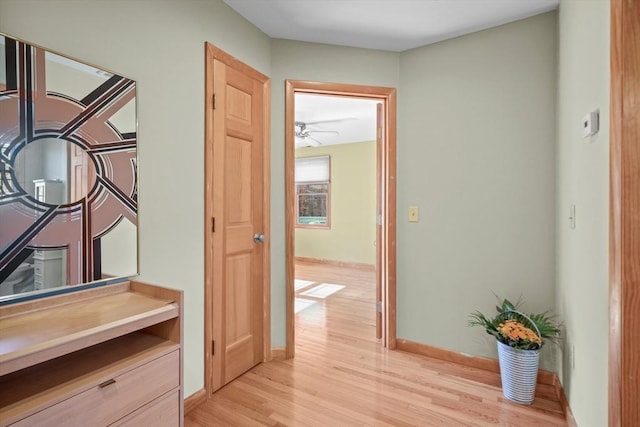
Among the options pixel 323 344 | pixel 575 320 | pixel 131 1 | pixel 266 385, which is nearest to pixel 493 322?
pixel 575 320

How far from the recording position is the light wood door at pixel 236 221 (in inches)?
80.8

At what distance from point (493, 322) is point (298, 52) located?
2.42 metres

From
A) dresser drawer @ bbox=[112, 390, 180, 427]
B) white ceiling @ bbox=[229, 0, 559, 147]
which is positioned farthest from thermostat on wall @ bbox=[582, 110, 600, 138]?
dresser drawer @ bbox=[112, 390, 180, 427]

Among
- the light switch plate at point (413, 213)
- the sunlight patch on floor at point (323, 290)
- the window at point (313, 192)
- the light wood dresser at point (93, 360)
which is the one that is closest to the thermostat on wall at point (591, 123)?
the light switch plate at point (413, 213)

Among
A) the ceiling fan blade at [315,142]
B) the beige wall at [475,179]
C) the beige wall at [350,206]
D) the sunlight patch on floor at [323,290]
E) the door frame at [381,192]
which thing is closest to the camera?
the beige wall at [475,179]

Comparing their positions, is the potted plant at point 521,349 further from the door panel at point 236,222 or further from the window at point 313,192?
the window at point 313,192

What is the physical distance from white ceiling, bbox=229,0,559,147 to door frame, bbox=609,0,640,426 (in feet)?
4.04

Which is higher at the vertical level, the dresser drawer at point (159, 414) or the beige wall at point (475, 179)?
the beige wall at point (475, 179)

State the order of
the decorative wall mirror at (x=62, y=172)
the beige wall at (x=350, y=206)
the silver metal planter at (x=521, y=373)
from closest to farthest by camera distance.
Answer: the decorative wall mirror at (x=62, y=172) → the silver metal planter at (x=521, y=373) → the beige wall at (x=350, y=206)

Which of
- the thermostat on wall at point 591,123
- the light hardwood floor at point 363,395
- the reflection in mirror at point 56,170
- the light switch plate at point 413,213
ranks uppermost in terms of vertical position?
the thermostat on wall at point 591,123

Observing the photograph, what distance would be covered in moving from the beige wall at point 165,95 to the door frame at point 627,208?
191 centimetres

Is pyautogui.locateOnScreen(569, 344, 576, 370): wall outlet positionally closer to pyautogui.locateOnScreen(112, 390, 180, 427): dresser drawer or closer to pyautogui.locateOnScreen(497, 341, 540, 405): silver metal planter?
pyautogui.locateOnScreen(497, 341, 540, 405): silver metal planter

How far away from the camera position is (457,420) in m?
1.80

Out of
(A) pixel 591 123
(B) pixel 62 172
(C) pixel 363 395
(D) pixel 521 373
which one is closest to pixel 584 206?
(A) pixel 591 123
